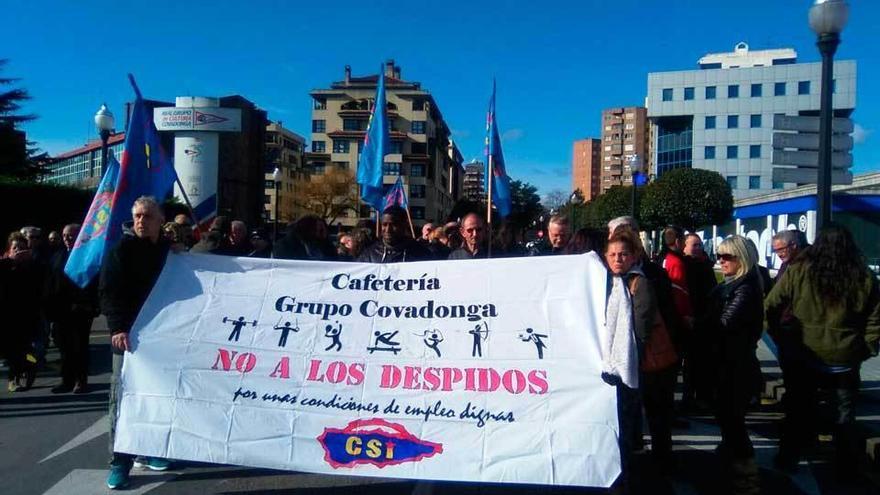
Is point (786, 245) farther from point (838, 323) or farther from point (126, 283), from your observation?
point (126, 283)

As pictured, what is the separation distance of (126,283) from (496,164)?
6.18 meters

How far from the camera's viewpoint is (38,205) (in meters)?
18.1

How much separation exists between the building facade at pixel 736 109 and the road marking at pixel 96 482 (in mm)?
73662

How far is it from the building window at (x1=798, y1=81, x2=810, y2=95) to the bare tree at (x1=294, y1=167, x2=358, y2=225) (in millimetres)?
48191

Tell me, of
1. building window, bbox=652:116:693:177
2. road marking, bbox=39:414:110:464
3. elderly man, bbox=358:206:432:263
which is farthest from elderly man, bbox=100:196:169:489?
building window, bbox=652:116:693:177

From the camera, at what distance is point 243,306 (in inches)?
166

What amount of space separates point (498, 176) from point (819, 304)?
5512 mm

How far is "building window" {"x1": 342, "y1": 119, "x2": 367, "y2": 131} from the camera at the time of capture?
7431 cm

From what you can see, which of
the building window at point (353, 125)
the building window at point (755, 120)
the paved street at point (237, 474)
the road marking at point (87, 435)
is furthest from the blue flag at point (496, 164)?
the building window at point (755, 120)

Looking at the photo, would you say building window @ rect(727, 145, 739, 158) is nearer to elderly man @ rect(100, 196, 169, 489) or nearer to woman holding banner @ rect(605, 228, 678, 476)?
woman holding banner @ rect(605, 228, 678, 476)

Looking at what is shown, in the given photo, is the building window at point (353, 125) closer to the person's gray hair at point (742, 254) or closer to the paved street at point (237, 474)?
the paved street at point (237, 474)

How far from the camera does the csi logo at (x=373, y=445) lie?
12.1 ft

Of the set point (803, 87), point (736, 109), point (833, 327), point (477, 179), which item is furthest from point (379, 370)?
point (803, 87)

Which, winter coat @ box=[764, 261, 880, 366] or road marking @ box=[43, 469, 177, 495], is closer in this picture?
road marking @ box=[43, 469, 177, 495]
